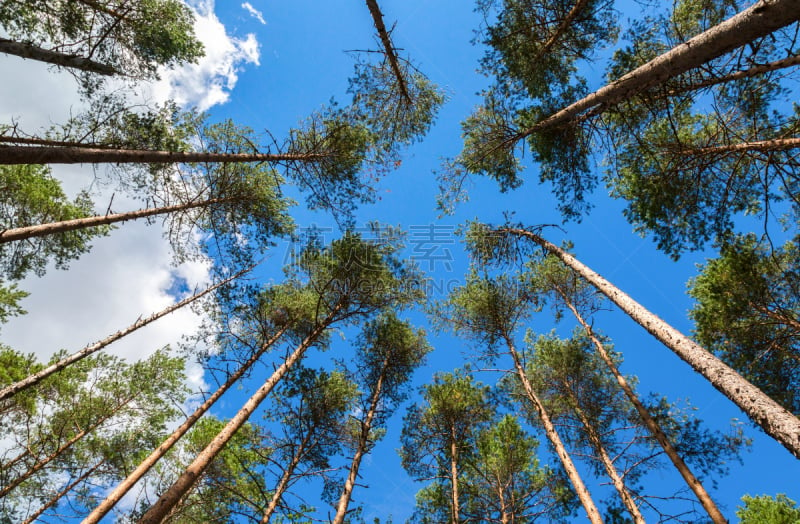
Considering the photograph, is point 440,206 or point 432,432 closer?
point 440,206

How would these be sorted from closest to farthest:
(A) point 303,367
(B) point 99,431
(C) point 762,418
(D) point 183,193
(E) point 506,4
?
(C) point 762,418, (E) point 506,4, (D) point 183,193, (A) point 303,367, (B) point 99,431

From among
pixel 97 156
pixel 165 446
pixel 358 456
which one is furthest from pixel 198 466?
pixel 97 156

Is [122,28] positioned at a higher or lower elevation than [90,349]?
higher

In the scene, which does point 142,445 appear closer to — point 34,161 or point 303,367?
point 303,367

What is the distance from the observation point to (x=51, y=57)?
20.5 ft

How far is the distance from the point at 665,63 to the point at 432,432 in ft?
33.6

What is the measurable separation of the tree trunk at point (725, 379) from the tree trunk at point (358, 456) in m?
6.21

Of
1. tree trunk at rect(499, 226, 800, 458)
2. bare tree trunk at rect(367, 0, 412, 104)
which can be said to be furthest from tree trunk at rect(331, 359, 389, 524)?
bare tree trunk at rect(367, 0, 412, 104)

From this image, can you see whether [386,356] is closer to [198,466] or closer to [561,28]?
[198,466]

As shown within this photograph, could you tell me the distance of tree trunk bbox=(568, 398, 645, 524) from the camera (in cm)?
652

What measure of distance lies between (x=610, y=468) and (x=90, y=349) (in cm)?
1256

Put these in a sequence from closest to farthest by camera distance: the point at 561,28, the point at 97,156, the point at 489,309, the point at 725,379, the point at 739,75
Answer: the point at 725,379 → the point at 739,75 → the point at 97,156 → the point at 561,28 → the point at 489,309

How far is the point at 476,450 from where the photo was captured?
10.4 metres

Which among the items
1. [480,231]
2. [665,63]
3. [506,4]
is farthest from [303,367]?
[506,4]
